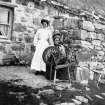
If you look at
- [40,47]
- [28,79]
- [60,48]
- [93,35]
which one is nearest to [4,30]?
[40,47]

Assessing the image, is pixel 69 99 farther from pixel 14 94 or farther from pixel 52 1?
pixel 52 1

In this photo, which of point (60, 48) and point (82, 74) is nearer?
point (60, 48)

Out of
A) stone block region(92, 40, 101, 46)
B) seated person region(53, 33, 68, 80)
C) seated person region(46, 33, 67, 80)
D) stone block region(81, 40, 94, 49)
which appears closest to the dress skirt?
seated person region(46, 33, 67, 80)

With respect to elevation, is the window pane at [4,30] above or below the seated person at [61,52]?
above

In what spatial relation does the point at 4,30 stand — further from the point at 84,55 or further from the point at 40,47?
the point at 84,55

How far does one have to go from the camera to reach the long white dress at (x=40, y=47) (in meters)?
5.68

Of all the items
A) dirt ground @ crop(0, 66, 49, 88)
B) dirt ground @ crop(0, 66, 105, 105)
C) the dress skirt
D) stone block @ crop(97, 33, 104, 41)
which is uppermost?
stone block @ crop(97, 33, 104, 41)

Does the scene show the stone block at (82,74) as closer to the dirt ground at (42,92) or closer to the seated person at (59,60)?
the dirt ground at (42,92)

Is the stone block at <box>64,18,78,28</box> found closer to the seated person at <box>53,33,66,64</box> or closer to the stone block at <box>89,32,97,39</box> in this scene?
the stone block at <box>89,32,97,39</box>

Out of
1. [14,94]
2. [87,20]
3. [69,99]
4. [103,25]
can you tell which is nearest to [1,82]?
[14,94]

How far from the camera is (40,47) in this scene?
572cm

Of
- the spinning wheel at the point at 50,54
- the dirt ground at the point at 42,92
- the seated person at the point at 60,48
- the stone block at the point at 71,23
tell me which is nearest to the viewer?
A: the dirt ground at the point at 42,92

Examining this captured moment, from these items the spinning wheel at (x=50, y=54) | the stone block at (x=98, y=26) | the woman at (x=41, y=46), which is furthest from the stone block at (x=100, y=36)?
the spinning wheel at (x=50, y=54)

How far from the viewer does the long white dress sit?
5676 millimetres
